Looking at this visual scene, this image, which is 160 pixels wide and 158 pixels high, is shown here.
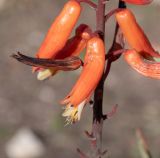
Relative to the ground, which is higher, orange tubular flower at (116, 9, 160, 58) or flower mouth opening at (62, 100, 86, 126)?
orange tubular flower at (116, 9, 160, 58)

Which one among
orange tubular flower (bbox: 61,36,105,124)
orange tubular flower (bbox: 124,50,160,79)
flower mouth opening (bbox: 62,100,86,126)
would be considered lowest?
flower mouth opening (bbox: 62,100,86,126)

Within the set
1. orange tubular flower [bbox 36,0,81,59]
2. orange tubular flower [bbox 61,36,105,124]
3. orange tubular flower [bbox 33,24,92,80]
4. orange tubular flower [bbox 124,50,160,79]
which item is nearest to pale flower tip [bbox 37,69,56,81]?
orange tubular flower [bbox 33,24,92,80]

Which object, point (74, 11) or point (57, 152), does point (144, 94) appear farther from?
point (74, 11)

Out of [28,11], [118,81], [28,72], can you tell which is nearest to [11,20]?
[28,11]

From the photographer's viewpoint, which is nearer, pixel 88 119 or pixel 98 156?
pixel 98 156

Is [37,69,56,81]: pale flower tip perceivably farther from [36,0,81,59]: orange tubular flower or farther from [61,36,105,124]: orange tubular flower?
[61,36,105,124]: orange tubular flower
